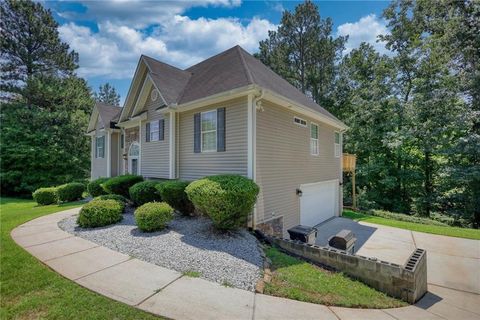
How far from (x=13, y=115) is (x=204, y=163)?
21146 mm

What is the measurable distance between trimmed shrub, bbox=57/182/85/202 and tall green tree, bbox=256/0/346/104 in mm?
19102

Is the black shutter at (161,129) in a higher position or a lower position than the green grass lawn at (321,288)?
higher

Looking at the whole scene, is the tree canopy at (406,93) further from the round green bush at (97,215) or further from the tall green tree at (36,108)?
the tall green tree at (36,108)

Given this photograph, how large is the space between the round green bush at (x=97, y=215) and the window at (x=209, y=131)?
3.61 meters

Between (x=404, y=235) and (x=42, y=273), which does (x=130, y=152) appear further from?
(x=404, y=235)

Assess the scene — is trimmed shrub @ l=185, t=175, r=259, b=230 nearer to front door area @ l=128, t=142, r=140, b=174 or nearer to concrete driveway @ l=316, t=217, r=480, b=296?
concrete driveway @ l=316, t=217, r=480, b=296

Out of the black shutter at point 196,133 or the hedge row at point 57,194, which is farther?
the hedge row at point 57,194

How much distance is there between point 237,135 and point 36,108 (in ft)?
74.3

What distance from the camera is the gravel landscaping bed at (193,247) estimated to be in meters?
4.69

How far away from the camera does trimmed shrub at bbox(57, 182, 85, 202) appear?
1286 centimetres

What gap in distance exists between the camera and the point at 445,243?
8.83m

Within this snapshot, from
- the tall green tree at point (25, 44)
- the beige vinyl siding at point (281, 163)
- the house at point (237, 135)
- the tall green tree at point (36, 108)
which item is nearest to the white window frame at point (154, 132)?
the house at point (237, 135)

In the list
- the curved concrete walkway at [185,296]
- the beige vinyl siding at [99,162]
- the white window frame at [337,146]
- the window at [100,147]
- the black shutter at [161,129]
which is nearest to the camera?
the curved concrete walkway at [185,296]

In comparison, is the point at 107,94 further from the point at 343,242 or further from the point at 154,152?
Result: the point at 343,242
